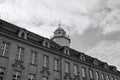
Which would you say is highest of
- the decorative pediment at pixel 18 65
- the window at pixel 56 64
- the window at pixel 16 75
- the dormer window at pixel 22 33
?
the dormer window at pixel 22 33

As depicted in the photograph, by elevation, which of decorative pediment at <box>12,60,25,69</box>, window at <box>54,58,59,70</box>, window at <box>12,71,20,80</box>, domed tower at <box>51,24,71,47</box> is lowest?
window at <box>12,71,20,80</box>

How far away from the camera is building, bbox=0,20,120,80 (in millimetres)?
19828

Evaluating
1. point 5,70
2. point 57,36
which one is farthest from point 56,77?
point 57,36

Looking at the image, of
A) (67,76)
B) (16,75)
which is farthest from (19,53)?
(67,76)

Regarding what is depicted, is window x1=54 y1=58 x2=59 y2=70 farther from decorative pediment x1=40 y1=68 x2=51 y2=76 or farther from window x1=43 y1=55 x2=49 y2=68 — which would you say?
decorative pediment x1=40 y1=68 x2=51 y2=76

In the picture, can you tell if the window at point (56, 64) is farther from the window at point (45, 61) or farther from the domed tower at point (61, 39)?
the domed tower at point (61, 39)

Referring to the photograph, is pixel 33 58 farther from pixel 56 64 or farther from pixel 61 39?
pixel 61 39

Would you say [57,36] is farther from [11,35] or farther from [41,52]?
[11,35]

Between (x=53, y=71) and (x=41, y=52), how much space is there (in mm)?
3547

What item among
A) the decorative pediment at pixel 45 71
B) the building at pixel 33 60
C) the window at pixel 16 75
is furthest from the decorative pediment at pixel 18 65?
the decorative pediment at pixel 45 71

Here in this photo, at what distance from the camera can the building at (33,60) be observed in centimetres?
1983

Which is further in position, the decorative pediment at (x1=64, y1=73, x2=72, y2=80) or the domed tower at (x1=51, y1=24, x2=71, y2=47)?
the domed tower at (x1=51, y1=24, x2=71, y2=47)

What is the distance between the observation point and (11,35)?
21031 mm

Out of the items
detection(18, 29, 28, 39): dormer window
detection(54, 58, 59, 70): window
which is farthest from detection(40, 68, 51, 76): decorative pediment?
detection(18, 29, 28, 39): dormer window
